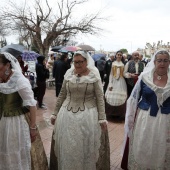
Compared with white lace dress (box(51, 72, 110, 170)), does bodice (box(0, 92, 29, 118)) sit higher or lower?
higher

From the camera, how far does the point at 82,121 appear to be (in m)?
2.79

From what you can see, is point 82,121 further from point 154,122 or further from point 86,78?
point 154,122

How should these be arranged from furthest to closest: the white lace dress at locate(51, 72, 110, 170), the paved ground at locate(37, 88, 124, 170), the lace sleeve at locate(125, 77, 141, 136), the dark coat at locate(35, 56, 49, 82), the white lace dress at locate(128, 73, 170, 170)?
the dark coat at locate(35, 56, 49, 82) < the paved ground at locate(37, 88, 124, 170) < the lace sleeve at locate(125, 77, 141, 136) < the white lace dress at locate(51, 72, 110, 170) < the white lace dress at locate(128, 73, 170, 170)

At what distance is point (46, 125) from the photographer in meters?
5.46

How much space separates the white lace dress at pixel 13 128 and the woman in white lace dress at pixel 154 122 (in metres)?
1.27

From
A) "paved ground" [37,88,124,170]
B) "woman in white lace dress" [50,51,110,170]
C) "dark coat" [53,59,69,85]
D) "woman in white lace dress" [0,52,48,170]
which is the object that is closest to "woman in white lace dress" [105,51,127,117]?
"paved ground" [37,88,124,170]

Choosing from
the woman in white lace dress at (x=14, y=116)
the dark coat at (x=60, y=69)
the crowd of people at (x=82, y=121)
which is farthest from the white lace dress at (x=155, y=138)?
the dark coat at (x=60, y=69)

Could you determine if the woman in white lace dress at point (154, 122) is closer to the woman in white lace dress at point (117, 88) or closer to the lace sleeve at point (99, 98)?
the lace sleeve at point (99, 98)

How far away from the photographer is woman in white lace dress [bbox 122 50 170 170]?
8.54 feet

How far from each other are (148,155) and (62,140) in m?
1.03

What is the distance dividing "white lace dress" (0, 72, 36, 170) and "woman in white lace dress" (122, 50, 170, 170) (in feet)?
4.18

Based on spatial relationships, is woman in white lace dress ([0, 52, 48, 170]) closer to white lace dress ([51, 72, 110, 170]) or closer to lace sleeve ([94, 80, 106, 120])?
white lace dress ([51, 72, 110, 170])

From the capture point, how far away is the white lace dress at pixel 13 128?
2322 mm

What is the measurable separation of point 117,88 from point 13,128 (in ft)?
12.3
